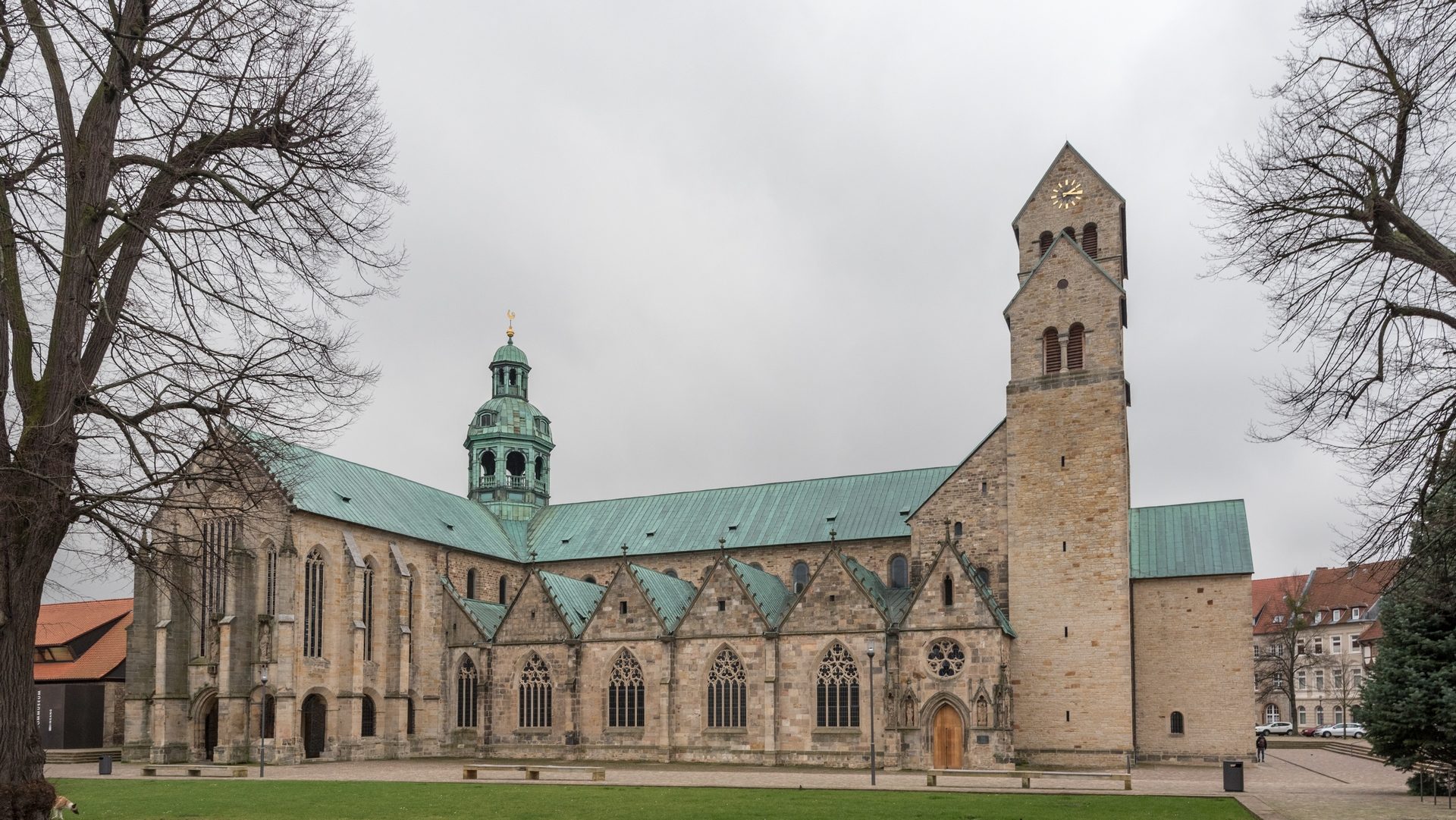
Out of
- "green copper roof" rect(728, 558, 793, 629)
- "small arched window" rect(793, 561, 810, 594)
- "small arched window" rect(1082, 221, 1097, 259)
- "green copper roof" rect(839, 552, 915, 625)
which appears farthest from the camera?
"small arched window" rect(793, 561, 810, 594)

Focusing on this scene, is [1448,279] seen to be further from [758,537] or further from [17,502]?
[758,537]

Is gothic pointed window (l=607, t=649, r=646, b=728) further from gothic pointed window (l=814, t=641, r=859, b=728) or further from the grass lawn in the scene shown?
the grass lawn

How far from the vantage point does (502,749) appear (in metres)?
48.8

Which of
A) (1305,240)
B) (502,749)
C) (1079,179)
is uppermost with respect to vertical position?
(1079,179)

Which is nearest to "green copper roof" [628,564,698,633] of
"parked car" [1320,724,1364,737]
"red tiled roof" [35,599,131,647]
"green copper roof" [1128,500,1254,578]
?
"green copper roof" [1128,500,1254,578]

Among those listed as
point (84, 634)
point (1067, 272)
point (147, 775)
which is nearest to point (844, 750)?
point (1067, 272)

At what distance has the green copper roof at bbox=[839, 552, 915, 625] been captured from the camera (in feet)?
141

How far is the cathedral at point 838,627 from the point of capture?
4150 centimetres

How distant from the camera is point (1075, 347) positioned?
4469 cm

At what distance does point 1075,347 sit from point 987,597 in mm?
10624

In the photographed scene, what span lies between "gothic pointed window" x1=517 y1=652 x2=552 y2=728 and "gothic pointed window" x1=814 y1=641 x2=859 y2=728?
1202 centimetres

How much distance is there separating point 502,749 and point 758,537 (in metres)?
14.6

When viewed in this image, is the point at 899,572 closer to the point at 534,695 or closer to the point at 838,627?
the point at 838,627

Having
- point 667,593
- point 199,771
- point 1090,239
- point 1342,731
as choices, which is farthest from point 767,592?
point 1342,731
